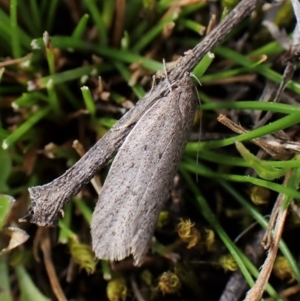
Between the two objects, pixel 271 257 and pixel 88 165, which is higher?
pixel 88 165

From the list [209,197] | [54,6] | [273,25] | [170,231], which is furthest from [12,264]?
[273,25]

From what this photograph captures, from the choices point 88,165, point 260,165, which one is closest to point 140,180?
point 88,165

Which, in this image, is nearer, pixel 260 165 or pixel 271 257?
pixel 260 165

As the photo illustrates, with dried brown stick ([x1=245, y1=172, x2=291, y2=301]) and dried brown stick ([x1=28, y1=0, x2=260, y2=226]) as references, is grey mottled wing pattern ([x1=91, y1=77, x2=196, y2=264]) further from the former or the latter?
dried brown stick ([x1=245, y1=172, x2=291, y2=301])

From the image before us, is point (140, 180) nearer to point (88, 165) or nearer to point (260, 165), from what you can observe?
point (88, 165)

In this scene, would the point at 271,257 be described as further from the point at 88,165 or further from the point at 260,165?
the point at 88,165

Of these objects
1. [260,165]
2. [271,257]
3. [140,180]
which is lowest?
[271,257]

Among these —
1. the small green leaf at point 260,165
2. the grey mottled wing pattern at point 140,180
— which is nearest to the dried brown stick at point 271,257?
the small green leaf at point 260,165
